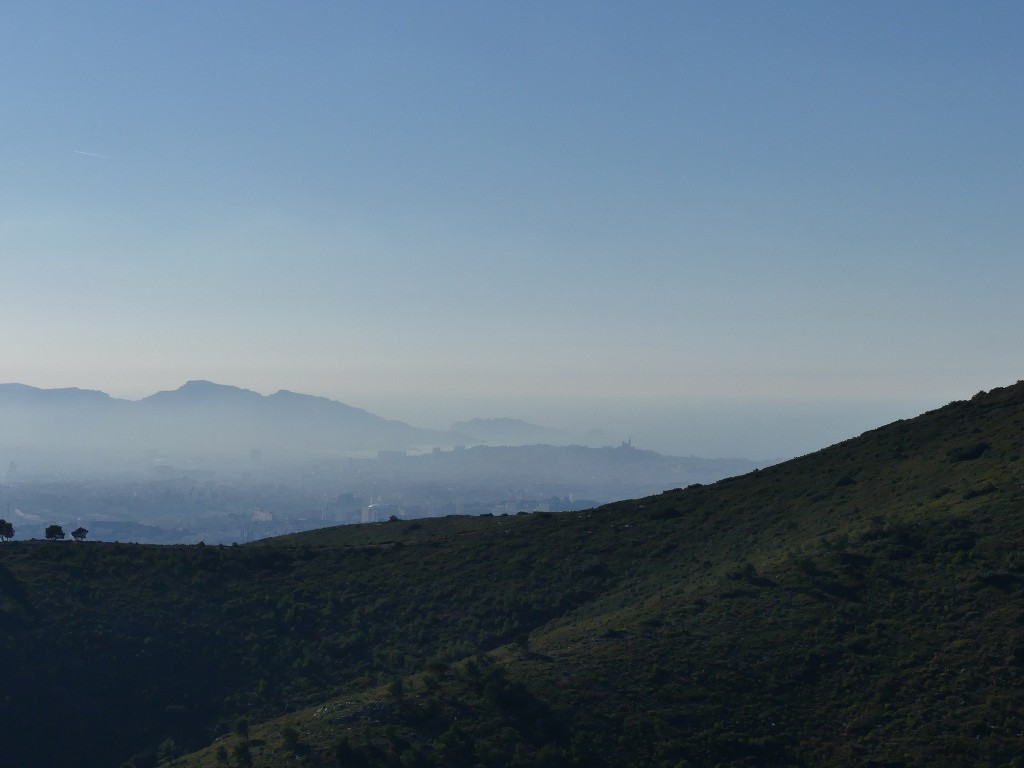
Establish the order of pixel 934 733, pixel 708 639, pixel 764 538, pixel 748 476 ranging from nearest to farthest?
pixel 934 733, pixel 708 639, pixel 764 538, pixel 748 476

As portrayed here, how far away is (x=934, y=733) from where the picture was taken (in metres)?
A: 30.7

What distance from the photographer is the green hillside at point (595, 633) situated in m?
32.5

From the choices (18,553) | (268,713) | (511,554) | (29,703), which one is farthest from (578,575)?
(18,553)

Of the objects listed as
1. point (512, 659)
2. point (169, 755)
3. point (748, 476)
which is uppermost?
point (748, 476)

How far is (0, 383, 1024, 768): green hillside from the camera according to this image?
3250cm

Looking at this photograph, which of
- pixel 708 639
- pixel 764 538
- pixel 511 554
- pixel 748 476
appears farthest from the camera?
pixel 748 476

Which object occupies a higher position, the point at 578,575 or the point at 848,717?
the point at 578,575

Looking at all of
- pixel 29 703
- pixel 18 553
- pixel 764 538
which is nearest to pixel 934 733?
pixel 764 538

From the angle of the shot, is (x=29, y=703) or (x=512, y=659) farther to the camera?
(x=29, y=703)

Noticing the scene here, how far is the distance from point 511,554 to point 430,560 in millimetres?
6037

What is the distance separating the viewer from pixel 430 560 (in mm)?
62531

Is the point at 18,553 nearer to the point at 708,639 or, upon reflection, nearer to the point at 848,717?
the point at 708,639

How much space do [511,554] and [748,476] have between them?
22.5m

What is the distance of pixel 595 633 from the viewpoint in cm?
4172
